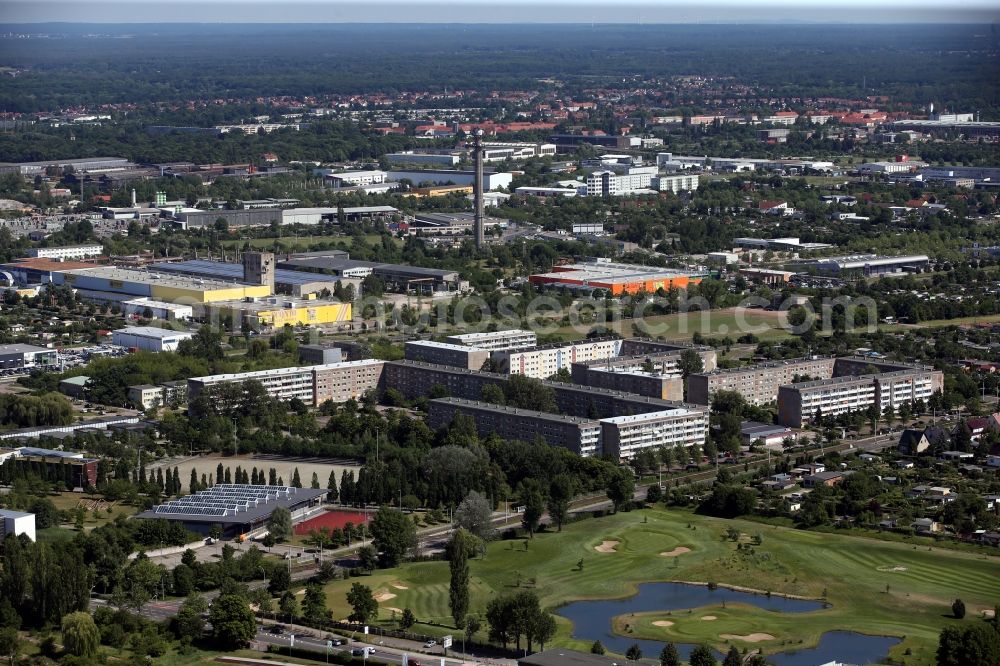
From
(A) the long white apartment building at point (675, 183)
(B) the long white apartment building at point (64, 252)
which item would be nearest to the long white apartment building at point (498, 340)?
(B) the long white apartment building at point (64, 252)

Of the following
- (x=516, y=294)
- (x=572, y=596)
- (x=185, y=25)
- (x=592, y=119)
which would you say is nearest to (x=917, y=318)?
(x=516, y=294)

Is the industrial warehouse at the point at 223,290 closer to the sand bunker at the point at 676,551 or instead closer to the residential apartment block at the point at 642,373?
the residential apartment block at the point at 642,373

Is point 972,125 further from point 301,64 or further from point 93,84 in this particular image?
point 301,64

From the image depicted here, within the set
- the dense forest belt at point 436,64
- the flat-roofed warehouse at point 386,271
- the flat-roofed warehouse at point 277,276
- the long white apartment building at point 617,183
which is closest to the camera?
the flat-roofed warehouse at point 277,276

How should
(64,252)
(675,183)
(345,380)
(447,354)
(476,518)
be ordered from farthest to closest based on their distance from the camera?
(675,183), (64,252), (447,354), (345,380), (476,518)

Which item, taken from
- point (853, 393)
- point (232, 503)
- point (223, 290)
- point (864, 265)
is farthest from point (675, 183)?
point (232, 503)

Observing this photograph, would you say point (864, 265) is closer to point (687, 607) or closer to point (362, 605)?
point (687, 607)
